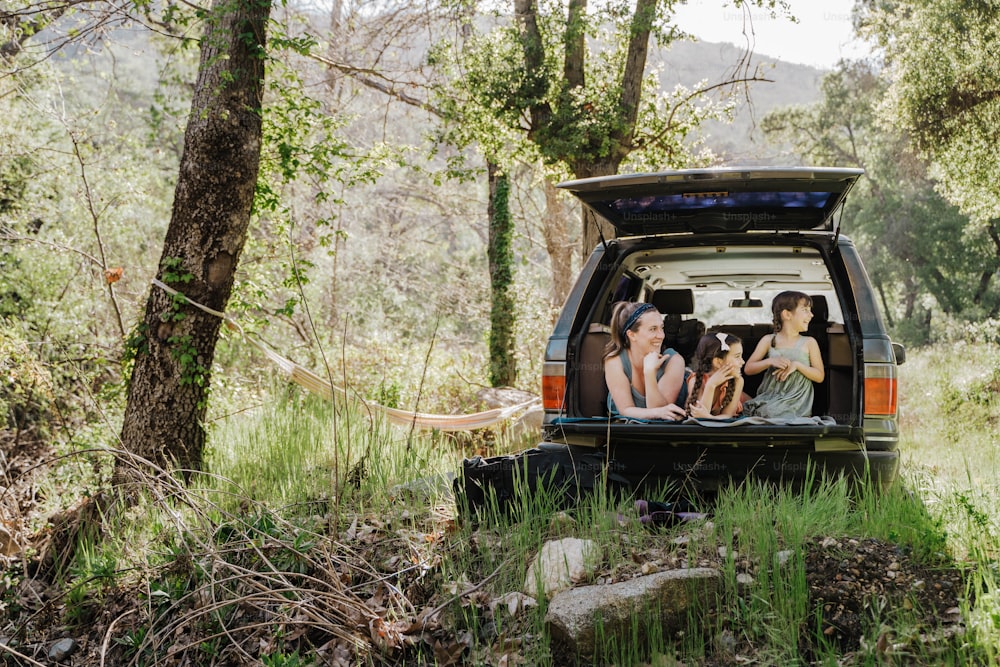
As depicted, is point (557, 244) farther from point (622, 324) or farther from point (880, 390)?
point (880, 390)

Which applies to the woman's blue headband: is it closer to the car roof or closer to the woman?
the woman

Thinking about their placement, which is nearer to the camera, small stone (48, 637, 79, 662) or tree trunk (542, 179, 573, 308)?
small stone (48, 637, 79, 662)

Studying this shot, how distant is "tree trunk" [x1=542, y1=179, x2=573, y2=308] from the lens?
52.9 feet

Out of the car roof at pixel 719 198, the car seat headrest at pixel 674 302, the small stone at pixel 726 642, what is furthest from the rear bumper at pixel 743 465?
the car seat headrest at pixel 674 302

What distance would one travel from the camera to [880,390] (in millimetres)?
3938

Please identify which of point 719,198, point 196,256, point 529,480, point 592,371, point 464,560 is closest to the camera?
point 464,560

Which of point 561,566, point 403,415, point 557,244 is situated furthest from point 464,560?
point 557,244

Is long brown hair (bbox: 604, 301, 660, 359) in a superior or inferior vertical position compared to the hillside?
inferior

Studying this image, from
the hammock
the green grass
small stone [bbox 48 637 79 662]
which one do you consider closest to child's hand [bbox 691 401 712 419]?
the green grass

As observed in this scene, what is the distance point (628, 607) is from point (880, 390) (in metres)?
1.73

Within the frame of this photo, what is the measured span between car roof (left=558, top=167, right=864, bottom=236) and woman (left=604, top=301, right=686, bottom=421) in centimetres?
55

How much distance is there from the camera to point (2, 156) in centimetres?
976

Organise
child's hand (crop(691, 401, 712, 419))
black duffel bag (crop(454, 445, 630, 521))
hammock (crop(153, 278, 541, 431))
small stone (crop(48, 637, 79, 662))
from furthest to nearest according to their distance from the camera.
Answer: hammock (crop(153, 278, 541, 431)) < child's hand (crop(691, 401, 712, 419)) < black duffel bag (crop(454, 445, 630, 521)) < small stone (crop(48, 637, 79, 662))

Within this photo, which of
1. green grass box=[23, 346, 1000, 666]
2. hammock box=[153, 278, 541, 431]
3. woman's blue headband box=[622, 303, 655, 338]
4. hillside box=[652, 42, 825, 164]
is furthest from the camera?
hillside box=[652, 42, 825, 164]
